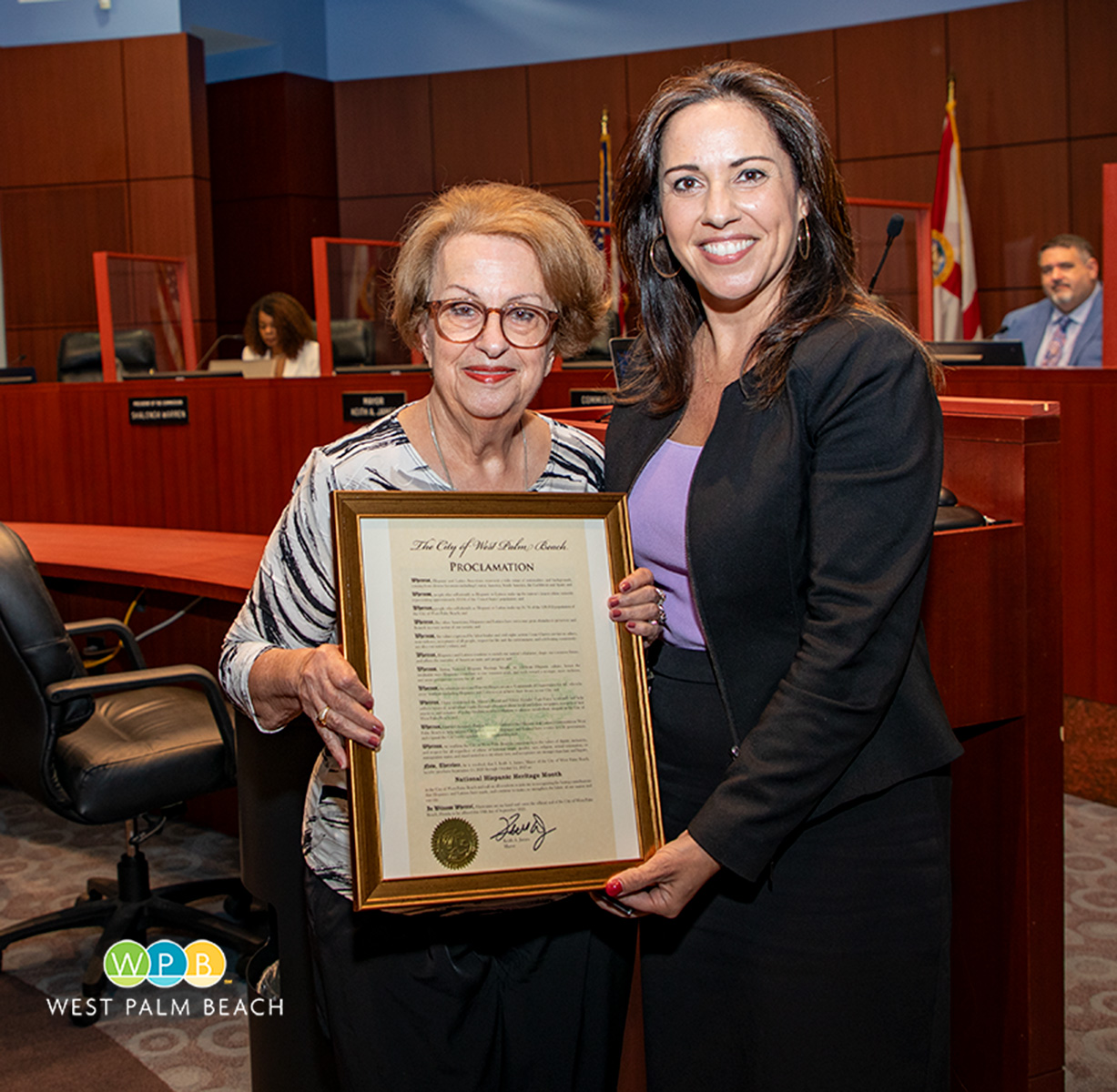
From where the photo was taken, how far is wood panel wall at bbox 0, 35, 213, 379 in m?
8.52

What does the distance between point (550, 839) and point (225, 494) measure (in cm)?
451

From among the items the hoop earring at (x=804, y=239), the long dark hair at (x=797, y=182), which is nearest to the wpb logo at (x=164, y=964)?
the long dark hair at (x=797, y=182)

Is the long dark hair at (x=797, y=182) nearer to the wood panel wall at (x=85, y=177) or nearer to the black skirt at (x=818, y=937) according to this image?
the black skirt at (x=818, y=937)

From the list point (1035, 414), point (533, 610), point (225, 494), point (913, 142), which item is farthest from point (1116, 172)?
point (913, 142)

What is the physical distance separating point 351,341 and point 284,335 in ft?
4.38

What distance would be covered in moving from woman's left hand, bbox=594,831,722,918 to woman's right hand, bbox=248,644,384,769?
0.28 m

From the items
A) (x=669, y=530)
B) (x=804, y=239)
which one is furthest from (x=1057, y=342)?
(x=669, y=530)

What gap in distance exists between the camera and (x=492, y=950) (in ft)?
4.44

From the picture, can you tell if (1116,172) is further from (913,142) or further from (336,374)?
(913,142)

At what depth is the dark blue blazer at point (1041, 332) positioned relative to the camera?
5449mm

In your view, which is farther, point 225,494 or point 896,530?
point 225,494

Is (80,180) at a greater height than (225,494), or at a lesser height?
greater

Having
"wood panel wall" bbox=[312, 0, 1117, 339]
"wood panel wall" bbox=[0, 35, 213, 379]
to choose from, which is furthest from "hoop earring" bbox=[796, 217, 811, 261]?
"wood panel wall" bbox=[0, 35, 213, 379]
